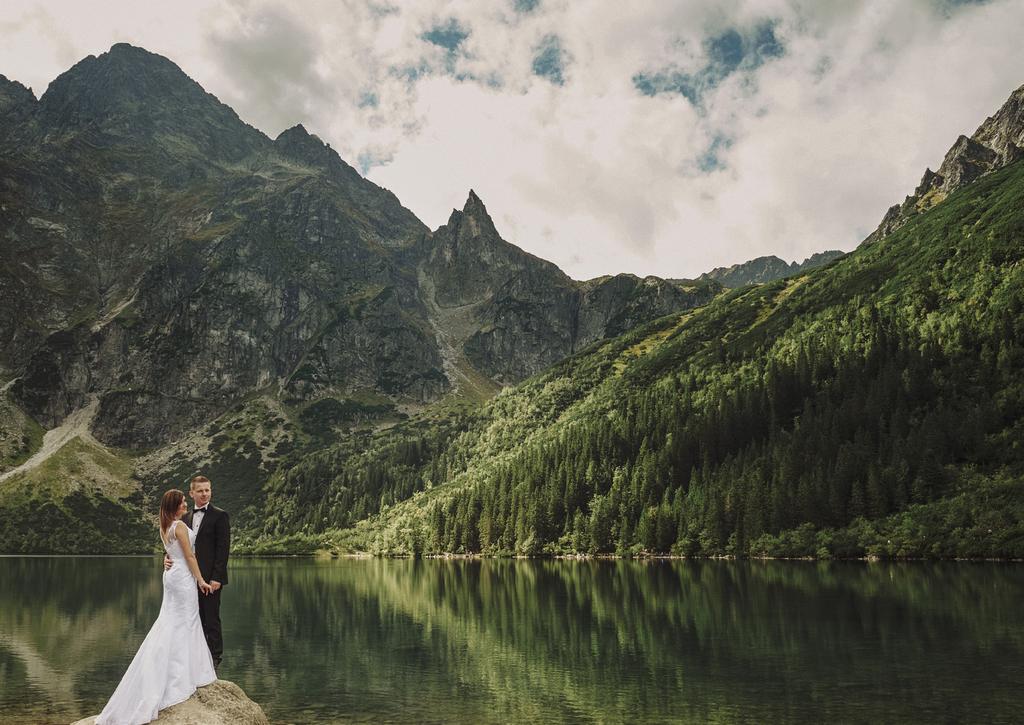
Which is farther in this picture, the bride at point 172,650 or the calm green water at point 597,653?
the calm green water at point 597,653

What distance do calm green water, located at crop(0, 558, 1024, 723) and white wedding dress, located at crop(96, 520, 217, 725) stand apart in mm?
12267

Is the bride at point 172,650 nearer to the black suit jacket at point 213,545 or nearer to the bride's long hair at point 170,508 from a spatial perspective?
the bride's long hair at point 170,508

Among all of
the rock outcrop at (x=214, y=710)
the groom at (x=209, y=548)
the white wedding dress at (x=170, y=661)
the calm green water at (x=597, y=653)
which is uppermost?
the groom at (x=209, y=548)

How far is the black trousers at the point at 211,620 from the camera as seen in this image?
1909 centimetres

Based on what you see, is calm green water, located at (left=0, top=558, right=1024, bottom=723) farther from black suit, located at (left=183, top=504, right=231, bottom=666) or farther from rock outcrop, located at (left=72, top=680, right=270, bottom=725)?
black suit, located at (left=183, top=504, right=231, bottom=666)

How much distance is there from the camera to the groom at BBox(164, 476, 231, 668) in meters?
19.0

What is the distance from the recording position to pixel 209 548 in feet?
62.6

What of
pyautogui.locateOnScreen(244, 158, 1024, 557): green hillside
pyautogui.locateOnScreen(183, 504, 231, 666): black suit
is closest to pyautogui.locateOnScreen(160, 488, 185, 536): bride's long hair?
pyautogui.locateOnScreen(183, 504, 231, 666): black suit

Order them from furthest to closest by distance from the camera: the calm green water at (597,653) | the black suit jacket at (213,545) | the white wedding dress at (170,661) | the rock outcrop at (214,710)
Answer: the calm green water at (597,653) → the black suit jacket at (213,545) → the rock outcrop at (214,710) → the white wedding dress at (170,661)

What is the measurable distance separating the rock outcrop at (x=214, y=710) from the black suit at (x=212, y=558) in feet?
2.66

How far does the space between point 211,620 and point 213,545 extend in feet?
6.73

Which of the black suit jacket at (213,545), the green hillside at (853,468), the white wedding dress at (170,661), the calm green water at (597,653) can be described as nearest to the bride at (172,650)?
the white wedding dress at (170,661)

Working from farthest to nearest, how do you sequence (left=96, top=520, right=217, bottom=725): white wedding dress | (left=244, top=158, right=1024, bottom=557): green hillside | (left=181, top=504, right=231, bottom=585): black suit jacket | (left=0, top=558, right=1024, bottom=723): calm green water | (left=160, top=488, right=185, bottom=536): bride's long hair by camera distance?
(left=244, top=158, right=1024, bottom=557): green hillside
(left=0, top=558, right=1024, bottom=723): calm green water
(left=181, top=504, right=231, bottom=585): black suit jacket
(left=160, top=488, right=185, bottom=536): bride's long hair
(left=96, top=520, right=217, bottom=725): white wedding dress

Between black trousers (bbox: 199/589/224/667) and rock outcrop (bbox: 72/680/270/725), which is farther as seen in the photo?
black trousers (bbox: 199/589/224/667)
